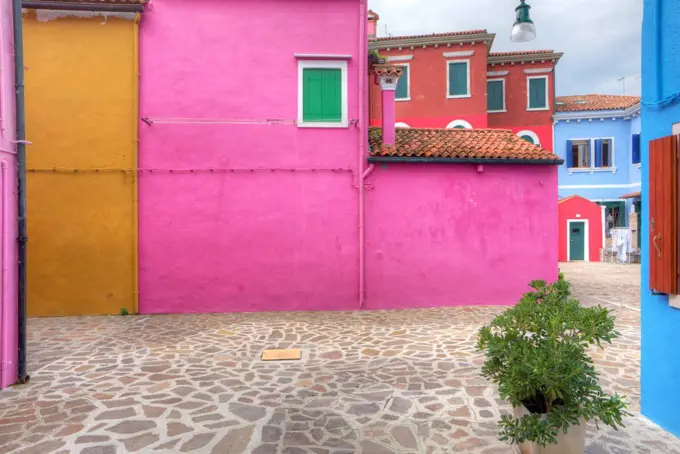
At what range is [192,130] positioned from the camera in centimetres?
991

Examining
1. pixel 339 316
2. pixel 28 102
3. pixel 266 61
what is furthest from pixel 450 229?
pixel 28 102

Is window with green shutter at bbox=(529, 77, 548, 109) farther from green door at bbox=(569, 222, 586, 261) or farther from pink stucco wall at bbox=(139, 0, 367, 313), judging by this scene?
pink stucco wall at bbox=(139, 0, 367, 313)

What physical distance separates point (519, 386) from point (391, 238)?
278 inches

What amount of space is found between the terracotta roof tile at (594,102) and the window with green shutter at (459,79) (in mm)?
6950

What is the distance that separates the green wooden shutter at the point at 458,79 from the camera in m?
20.1

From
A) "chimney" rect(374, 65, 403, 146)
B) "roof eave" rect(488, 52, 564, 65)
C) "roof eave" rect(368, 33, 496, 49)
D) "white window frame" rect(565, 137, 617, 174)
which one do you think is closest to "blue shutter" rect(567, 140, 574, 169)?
"white window frame" rect(565, 137, 617, 174)

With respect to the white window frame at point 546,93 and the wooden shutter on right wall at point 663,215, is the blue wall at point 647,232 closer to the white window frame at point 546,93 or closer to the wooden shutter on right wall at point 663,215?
the wooden shutter on right wall at point 663,215

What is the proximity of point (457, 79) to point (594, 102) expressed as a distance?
398 inches

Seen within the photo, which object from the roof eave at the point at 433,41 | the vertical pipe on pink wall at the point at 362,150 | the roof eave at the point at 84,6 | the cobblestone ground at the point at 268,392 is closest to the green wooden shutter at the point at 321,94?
the vertical pipe on pink wall at the point at 362,150

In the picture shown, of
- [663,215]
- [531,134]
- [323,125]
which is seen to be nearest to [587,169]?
[531,134]

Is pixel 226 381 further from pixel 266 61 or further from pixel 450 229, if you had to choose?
pixel 266 61

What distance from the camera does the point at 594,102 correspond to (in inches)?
957

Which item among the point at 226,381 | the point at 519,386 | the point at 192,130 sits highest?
the point at 192,130

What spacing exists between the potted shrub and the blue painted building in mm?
22958
